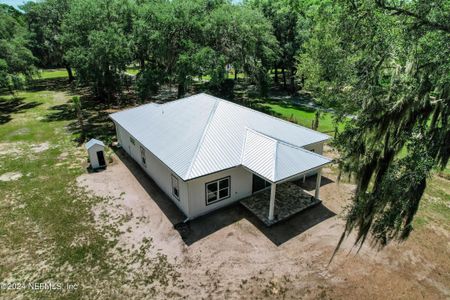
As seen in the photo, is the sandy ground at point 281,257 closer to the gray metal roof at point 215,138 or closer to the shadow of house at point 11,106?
the gray metal roof at point 215,138

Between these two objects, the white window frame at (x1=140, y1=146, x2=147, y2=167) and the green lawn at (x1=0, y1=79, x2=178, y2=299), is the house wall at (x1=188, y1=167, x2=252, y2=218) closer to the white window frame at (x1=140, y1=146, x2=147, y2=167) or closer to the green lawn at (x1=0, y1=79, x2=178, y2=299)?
the green lawn at (x1=0, y1=79, x2=178, y2=299)

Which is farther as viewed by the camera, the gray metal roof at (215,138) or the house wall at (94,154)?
the house wall at (94,154)

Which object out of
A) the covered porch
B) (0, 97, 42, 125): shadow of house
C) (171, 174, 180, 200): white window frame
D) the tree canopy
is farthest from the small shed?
(0, 97, 42, 125): shadow of house

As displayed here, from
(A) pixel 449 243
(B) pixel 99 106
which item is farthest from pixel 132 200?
(B) pixel 99 106

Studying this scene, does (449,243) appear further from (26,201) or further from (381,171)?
(26,201)

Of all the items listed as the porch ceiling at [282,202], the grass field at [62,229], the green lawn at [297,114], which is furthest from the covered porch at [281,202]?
the green lawn at [297,114]

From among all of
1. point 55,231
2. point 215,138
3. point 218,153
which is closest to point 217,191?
point 218,153
